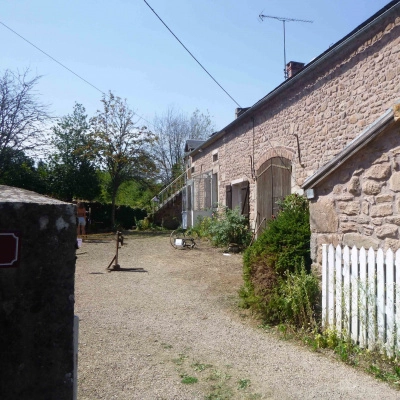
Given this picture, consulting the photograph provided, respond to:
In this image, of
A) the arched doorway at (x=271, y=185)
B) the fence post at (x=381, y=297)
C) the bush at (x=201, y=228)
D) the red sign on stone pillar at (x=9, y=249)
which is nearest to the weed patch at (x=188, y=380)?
the fence post at (x=381, y=297)

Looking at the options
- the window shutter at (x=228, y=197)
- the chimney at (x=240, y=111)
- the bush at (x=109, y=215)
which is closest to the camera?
the window shutter at (x=228, y=197)

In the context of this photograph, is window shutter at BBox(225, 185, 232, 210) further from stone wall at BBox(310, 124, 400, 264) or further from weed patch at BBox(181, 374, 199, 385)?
weed patch at BBox(181, 374, 199, 385)

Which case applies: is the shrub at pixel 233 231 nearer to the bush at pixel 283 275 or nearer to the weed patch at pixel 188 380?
the bush at pixel 283 275

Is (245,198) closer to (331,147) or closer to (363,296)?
(331,147)

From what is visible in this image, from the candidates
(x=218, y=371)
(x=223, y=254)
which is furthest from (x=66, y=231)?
(x=223, y=254)

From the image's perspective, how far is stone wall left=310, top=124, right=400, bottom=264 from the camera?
446cm

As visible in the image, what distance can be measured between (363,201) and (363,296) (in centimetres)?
112

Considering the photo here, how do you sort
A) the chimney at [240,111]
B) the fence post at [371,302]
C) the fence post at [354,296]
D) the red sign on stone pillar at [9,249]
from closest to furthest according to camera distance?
the red sign on stone pillar at [9,249], the fence post at [371,302], the fence post at [354,296], the chimney at [240,111]

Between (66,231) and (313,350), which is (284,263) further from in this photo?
(66,231)

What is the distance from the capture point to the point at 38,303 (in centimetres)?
171

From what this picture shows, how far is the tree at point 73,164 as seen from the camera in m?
21.3

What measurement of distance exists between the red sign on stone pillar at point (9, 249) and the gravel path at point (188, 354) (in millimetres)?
2132

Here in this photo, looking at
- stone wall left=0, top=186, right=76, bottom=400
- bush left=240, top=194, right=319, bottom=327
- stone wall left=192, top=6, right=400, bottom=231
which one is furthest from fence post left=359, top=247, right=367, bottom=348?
stone wall left=192, top=6, right=400, bottom=231

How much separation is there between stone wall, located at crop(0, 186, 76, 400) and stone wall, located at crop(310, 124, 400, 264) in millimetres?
3758
